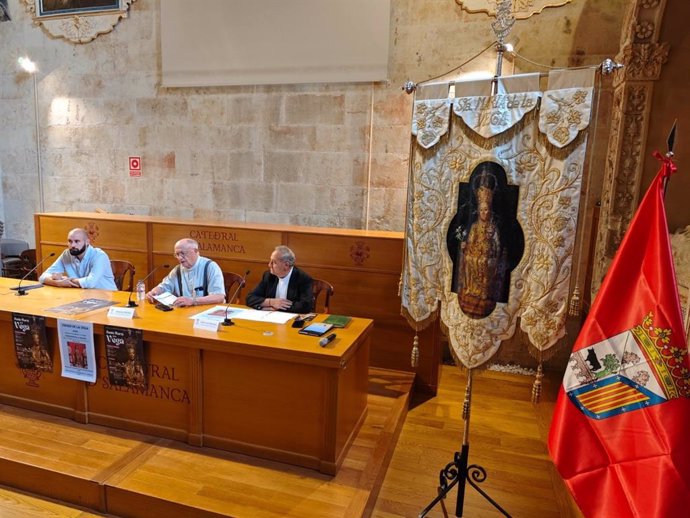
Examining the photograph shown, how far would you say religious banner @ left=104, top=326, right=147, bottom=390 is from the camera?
9.58 feet

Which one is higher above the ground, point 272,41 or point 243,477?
point 272,41

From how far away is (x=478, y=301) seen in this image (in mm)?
2453

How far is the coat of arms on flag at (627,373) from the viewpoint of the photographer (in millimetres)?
1783

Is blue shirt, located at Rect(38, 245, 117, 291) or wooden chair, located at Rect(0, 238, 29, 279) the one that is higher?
blue shirt, located at Rect(38, 245, 117, 291)

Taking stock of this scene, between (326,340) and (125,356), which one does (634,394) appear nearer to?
(326,340)

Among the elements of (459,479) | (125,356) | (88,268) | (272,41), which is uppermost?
(272,41)

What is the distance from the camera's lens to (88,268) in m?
4.21

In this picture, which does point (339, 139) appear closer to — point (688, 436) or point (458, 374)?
point (458, 374)

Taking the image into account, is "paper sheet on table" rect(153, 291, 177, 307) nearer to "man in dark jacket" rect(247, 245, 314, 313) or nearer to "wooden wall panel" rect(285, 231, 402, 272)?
"man in dark jacket" rect(247, 245, 314, 313)

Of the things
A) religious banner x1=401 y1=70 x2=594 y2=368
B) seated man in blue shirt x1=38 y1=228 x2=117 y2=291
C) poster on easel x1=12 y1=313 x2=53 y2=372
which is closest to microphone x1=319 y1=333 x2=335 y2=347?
religious banner x1=401 y1=70 x2=594 y2=368

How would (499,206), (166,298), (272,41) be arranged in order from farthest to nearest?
(272,41)
(166,298)
(499,206)

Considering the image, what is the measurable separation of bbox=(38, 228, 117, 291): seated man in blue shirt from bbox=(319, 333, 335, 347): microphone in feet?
7.86

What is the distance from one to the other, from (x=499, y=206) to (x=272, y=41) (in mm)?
3870

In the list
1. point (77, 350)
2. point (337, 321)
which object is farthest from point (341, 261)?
point (77, 350)
